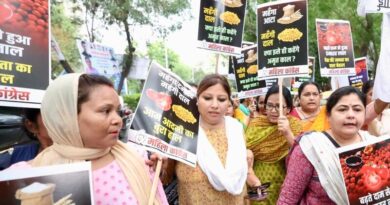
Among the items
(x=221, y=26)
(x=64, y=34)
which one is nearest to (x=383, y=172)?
(x=221, y=26)

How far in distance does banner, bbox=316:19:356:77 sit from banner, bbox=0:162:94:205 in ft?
20.2

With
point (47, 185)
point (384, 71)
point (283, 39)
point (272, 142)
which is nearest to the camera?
point (47, 185)

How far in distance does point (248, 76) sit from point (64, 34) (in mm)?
17183

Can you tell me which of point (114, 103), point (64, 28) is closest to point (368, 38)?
point (64, 28)

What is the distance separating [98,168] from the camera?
175 cm

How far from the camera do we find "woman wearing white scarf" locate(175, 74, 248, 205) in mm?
2820

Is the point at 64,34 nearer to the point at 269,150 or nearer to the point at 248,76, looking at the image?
the point at 248,76

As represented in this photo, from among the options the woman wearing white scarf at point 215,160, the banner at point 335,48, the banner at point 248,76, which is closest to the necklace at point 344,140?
the woman wearing white scarf at point 215,160

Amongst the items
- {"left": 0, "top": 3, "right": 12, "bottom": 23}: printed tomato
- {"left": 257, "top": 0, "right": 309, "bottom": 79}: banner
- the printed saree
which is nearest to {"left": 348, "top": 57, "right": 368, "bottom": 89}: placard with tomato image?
{"left": 257, "top": 0, "right": 309, "bottom": 79}: banner

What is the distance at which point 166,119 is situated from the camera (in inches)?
99.5

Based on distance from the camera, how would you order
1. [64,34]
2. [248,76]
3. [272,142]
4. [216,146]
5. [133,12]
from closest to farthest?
[216,146], [272,142], [248,76], [133,12], [64,34]

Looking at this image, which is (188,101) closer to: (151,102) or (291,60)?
(151,102)

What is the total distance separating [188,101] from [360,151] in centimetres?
110

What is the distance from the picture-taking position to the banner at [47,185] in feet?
4.63
